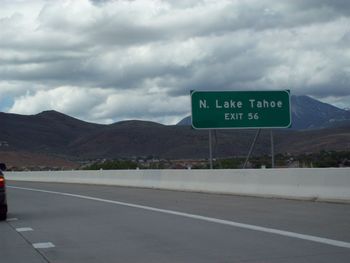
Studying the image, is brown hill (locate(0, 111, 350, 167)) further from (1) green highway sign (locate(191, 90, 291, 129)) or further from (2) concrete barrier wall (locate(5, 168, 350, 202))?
(1) green highway sign (locate(191, 90, 291, 129))

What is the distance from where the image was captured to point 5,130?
14888 cm

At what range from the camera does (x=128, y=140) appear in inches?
4779

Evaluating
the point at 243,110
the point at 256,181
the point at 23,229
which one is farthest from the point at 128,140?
the point at 23,229

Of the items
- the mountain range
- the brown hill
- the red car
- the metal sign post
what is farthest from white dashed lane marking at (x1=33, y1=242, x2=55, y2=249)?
the mountain range

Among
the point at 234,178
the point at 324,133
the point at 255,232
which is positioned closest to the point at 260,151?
the point at 324,133

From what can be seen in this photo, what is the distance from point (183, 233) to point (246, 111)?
15944 millimetres

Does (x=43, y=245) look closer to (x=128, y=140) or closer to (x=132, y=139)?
(x=132, y=139)

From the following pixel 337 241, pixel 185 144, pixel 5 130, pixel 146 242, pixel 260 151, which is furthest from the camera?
pixel 5 130

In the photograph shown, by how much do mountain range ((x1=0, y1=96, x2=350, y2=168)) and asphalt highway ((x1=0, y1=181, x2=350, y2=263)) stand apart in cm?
4556

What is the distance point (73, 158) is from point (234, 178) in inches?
3960

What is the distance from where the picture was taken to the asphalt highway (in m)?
11.4

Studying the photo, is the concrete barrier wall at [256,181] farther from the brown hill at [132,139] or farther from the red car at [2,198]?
the brown hill at [132,139]

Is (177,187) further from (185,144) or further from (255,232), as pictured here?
(185,144)

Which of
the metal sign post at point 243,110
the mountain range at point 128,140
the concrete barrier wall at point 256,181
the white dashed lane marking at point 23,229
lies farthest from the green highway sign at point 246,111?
the mountain range at point 128,140
